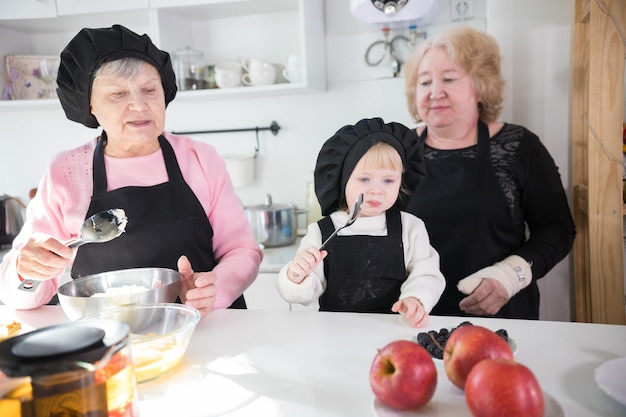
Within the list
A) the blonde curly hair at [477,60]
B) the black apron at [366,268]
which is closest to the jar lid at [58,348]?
the black apron at [366,268]

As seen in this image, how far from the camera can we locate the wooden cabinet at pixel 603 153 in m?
1.44

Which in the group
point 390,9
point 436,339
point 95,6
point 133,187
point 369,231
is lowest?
point 436,339

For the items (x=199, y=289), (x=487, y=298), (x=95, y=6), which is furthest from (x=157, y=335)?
(x=95, y=6)

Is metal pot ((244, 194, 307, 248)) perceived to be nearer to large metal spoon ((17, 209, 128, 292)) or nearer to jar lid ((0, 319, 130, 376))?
large metal spoon ((17, 209, 128, 292))

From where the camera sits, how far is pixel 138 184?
1.27 m

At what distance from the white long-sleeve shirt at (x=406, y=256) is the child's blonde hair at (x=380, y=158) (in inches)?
5.0

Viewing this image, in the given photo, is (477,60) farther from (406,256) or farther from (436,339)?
(436,339)

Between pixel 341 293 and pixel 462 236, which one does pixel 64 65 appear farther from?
pixel 462 236

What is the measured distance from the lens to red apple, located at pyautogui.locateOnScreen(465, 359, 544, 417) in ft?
1.90

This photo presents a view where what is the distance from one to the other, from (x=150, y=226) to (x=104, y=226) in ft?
0.51

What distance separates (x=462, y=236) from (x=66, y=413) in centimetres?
118

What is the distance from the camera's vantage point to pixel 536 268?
1.45 meters

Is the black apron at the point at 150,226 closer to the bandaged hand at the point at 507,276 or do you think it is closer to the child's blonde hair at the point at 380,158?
the child's blonde hair at the point at 380,158

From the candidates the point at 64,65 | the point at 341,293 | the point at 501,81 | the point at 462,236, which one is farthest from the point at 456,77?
the point at 64,65
